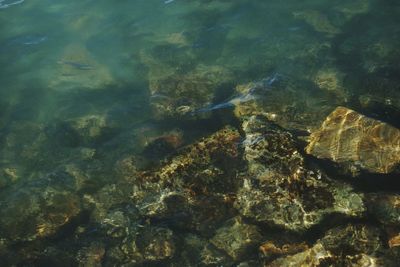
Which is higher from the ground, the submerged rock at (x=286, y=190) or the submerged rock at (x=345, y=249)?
the submerged rock at (x=286, y=190)

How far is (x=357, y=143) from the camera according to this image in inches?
250

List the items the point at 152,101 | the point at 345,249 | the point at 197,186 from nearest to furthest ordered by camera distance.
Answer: the point at 345,249 → the point at 197,186 → the point at 152,101

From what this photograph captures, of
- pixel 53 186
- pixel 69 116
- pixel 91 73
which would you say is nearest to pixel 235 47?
pixel 91 73

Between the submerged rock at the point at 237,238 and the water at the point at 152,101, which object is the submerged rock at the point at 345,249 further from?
the submerged rock at the point at 237,238

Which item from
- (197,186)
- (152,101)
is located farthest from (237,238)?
(152,101)

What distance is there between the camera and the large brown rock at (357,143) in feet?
20.0

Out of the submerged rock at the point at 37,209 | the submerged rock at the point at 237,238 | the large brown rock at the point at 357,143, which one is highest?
the large brown rock at the point at 357,143

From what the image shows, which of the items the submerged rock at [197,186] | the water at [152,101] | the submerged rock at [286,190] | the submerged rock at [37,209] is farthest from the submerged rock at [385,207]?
the submerged rock at [37,209]

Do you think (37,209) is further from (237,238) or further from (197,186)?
(237,238)

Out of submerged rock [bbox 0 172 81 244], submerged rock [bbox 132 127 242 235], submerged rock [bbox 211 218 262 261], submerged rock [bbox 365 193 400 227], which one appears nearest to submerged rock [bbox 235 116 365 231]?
submerged rock [bbox 365 193 400 227]

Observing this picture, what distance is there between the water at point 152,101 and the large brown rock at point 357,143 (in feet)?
1.27

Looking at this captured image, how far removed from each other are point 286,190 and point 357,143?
1.43 m

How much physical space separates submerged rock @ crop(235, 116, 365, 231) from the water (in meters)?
0.20

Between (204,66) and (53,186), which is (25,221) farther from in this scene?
(204,66)
